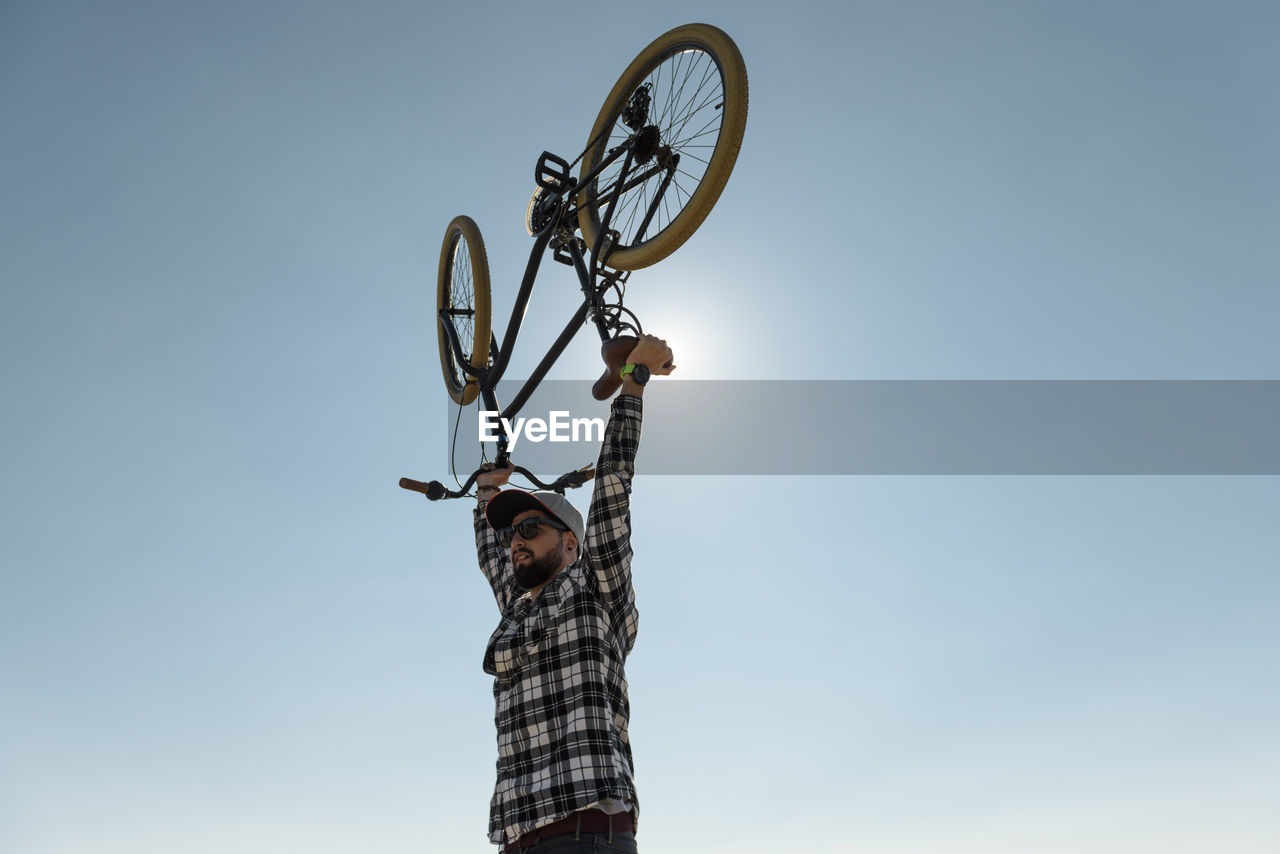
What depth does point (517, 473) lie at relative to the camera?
5512 mm

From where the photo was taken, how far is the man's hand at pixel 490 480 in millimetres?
5203

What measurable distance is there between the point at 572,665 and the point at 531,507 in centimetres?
92

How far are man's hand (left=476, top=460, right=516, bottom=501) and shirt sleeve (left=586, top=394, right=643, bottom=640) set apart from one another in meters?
1.78

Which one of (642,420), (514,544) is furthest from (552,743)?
(642,420)

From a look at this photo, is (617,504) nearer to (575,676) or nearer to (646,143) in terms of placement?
(575,676)

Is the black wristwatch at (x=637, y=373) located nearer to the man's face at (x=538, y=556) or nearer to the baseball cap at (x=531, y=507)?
the baseball cap at (x=531, y=507)

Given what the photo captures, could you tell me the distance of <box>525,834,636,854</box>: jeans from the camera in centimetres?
291

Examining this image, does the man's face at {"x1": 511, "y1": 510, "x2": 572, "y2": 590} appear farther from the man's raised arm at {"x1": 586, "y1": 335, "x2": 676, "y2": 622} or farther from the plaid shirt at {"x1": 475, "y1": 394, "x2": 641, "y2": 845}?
the man's raised arm at {"x1": 586, "y1": 335, "x2": 676, "y2": 622}

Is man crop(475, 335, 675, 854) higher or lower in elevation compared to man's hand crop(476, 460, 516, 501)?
lower

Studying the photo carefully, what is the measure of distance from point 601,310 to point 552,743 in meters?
2.84

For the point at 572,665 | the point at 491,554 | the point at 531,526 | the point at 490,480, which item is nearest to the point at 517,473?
the point at 490,480

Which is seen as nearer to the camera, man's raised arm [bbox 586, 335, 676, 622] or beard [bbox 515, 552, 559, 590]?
man's raised arm [bbox 586, 335, 676, 622]

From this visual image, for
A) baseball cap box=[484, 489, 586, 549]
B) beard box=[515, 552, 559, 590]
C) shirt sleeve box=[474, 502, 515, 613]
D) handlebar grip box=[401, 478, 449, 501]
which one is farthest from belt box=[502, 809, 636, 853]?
handlebar grip box=[401, 478, 449, 501]

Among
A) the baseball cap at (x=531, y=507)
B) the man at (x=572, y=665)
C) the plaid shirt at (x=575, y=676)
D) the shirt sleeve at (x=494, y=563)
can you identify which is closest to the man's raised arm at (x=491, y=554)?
the shirt sleeve at (x=494, y=563)
